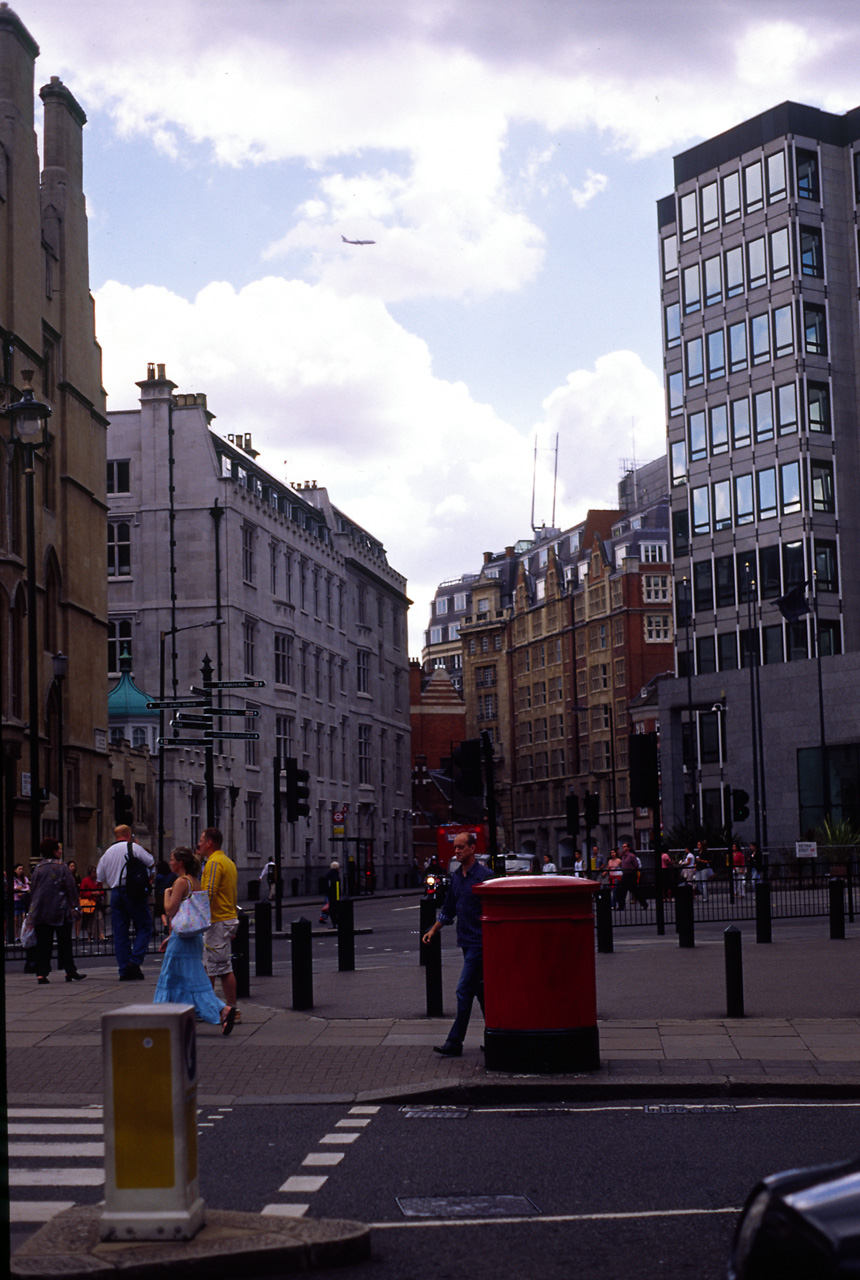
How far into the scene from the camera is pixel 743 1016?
1401cm

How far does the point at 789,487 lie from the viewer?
64.4m

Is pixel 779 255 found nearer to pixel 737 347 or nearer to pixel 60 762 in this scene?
pixel 737 347

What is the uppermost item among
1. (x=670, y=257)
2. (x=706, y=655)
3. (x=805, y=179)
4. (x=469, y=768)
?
(x=805, y=179)

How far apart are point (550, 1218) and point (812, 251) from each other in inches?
2467

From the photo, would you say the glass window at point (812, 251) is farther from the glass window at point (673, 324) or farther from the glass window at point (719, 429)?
the glass window at point (673, 324)

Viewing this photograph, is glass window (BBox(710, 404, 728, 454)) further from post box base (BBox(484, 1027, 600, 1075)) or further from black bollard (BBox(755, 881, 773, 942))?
post box base (BBox(484, 1027, 600, 1075))

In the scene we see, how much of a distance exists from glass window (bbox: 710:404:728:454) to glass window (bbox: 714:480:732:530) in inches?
57.3

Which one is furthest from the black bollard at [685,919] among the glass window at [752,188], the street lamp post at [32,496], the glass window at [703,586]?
the glass window at [752,188]

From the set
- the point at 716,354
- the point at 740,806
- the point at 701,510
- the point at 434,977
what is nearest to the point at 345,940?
the point at 434,977

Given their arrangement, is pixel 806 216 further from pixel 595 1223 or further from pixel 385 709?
pixel 595 1223

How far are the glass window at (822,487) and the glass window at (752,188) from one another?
37.4 feet

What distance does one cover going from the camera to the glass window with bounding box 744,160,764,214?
217 ft

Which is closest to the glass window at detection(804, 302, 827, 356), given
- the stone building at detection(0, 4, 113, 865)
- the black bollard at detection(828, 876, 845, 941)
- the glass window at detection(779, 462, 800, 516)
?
the glass window at detection(779, 462, 800, 516)

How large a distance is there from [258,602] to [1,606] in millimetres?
30866
